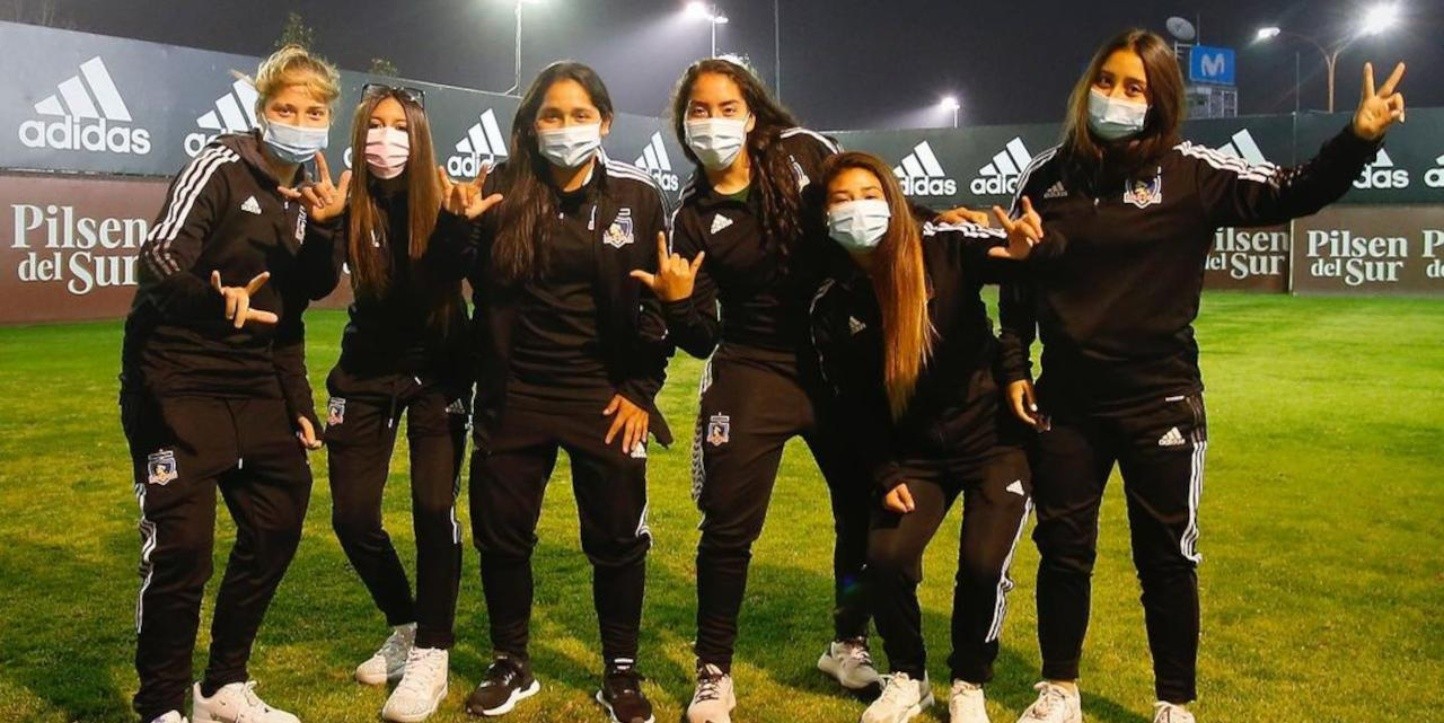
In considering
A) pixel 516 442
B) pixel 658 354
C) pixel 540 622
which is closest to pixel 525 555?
pixel 516 442

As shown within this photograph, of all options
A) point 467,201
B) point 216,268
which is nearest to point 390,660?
point 216,268

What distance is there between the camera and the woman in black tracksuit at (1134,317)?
379 cm

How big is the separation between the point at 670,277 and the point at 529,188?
0.57 meters

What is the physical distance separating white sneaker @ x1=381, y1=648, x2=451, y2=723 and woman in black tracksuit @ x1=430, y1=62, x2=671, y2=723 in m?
0.15

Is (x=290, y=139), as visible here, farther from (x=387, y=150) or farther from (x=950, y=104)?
(x=950, y=104)

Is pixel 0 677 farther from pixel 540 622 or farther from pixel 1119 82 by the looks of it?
pixel 1119 82

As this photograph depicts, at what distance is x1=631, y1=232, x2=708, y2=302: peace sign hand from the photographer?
12.7ft

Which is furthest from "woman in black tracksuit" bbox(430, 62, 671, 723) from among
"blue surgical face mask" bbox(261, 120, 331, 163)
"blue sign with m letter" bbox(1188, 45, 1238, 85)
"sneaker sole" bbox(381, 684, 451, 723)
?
"blue sign with m letter" bbox(1188, 45, 1238, 85)

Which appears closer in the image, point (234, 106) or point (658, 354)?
point (658, 354)

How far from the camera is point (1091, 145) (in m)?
3.88

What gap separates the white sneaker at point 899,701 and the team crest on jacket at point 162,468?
212 cm

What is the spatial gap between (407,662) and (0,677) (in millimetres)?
1434

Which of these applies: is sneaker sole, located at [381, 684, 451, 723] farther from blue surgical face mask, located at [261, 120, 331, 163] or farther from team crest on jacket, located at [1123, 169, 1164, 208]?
team crest on jacket, located at [1123, 169, 1164, 208]

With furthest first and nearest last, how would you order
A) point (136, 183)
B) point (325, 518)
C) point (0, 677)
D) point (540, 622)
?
point (136, 183)
point (325, 518)
point (540, 622)
point (0, 677)
